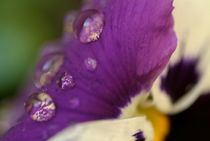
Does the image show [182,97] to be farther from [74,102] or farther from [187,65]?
[74,102]

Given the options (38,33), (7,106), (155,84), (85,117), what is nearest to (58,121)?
(85,117)

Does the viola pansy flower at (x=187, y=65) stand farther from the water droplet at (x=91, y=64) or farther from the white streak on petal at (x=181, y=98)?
the water droplet at (x=91, y=64)

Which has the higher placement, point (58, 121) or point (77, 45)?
point (77, 45)

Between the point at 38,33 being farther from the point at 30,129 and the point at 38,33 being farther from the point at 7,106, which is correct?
the point at 30,129

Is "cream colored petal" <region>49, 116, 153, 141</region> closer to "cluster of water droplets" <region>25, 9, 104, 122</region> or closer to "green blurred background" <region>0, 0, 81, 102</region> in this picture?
"cluster of water droplets" <region>25, 9, 104, 122</region>

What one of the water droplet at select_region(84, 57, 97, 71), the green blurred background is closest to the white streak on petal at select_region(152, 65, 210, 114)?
the water droplet at select_region(84, 57, 97, 71)

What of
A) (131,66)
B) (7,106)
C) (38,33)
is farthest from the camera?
(38,33)

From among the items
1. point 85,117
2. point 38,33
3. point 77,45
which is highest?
point 38,33
